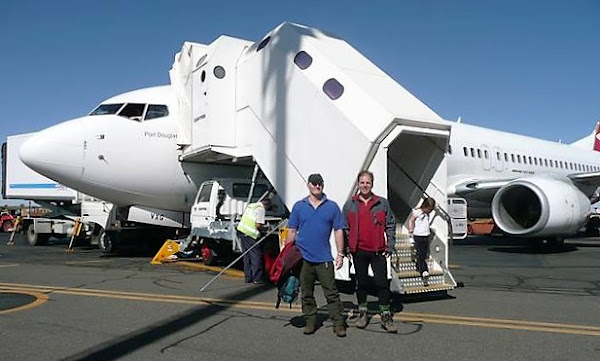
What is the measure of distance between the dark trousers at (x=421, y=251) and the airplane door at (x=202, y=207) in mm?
4691

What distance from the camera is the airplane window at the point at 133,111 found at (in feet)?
39.1

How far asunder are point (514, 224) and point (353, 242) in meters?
9.41

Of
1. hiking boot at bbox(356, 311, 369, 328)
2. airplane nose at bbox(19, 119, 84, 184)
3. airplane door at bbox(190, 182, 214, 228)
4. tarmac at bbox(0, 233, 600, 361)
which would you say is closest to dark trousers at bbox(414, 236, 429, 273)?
tarmac at bbox(0, 233, 600, 361)

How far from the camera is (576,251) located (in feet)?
Result: 53.7

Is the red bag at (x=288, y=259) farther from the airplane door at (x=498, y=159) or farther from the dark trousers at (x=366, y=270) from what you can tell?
the airplane door at (x=498, y=159)

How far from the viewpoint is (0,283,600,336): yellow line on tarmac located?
19.3 ft

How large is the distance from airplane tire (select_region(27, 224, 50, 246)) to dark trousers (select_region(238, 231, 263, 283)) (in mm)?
13972

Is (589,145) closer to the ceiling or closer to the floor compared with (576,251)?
closer to the ceiling

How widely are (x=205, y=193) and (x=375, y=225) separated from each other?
6470 millimetres

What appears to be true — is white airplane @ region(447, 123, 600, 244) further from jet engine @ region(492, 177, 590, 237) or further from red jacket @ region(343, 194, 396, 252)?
red jacket @ region(343, 194, 396, 252)

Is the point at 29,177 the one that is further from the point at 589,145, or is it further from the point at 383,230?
the point at 589,145

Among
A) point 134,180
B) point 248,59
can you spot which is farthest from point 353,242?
point 134,180

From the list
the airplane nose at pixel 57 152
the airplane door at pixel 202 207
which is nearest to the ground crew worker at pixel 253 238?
the airplane door at pixel 202 207

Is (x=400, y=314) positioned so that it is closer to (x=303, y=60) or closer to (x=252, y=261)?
(x=252, y=261)
